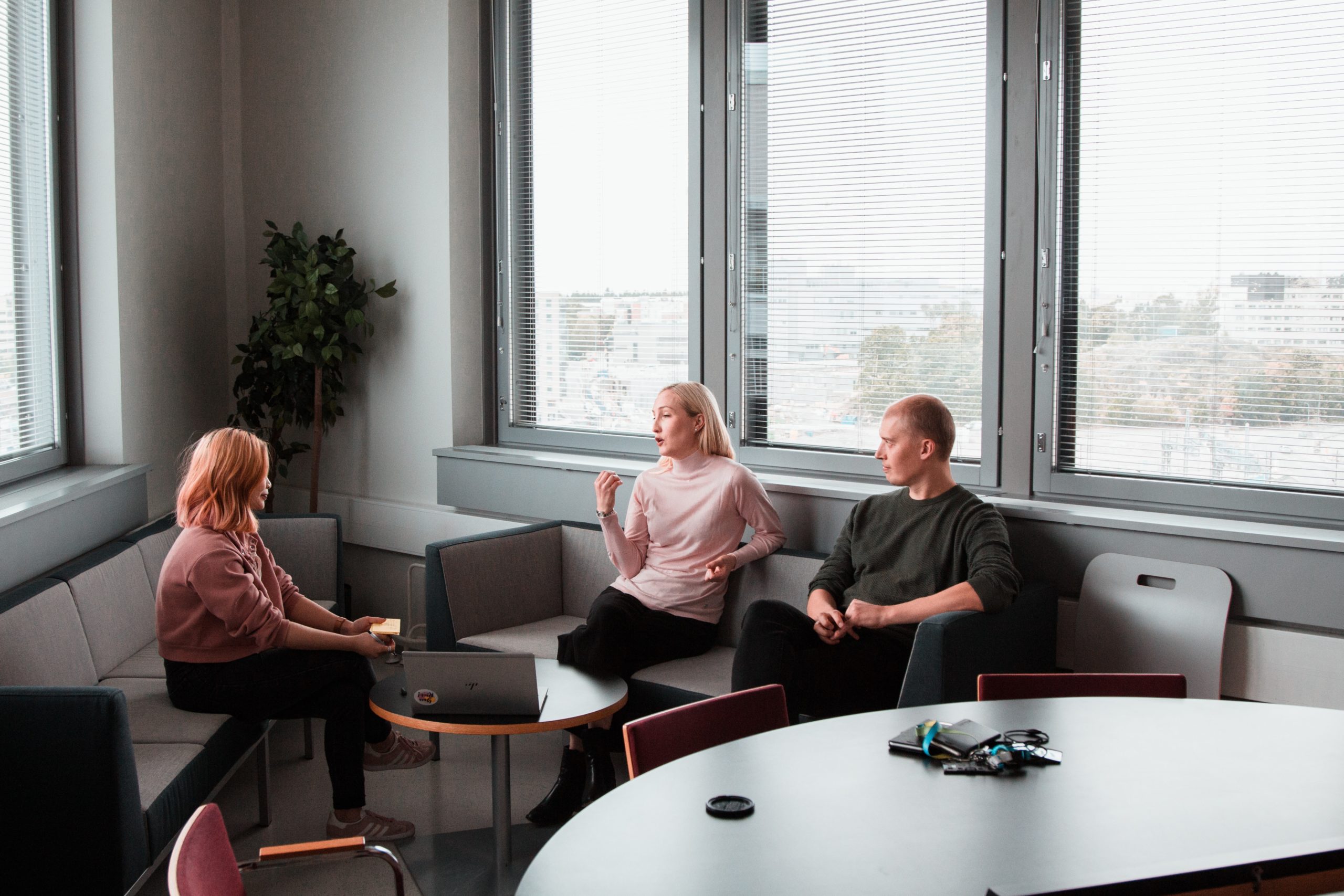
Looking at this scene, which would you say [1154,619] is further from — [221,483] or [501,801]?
[221,483]

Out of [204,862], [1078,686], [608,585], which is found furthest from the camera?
[608,585]

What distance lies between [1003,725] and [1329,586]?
1511mm

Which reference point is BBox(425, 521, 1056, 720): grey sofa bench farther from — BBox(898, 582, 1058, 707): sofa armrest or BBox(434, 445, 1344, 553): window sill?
BBox(434, 445, 1344, 553): window sill

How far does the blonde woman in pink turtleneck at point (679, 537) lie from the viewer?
12.2 feet

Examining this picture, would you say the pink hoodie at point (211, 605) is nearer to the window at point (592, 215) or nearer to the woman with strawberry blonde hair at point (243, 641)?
the woman with strawberry blonde hair at point (243, 641)

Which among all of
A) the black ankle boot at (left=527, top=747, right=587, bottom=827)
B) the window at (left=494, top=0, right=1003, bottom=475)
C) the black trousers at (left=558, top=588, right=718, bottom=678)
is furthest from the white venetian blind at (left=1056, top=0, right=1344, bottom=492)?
the black ankle boot at (left=527, top=747, right=587, bottom=827)

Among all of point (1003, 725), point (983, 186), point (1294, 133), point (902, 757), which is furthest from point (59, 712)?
point (1294, 133)

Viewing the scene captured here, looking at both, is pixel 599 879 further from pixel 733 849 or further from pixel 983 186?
pixel 983 186

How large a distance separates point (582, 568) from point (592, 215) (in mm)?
1556

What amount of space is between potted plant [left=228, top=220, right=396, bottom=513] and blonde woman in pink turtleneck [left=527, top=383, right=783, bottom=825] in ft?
5.86

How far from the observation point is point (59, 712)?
8.08 ft

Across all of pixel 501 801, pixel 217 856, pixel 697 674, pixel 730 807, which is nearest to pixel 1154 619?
pixel 697 674

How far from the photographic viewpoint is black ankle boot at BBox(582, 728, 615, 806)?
3.39 metres

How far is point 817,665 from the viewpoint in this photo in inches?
129
